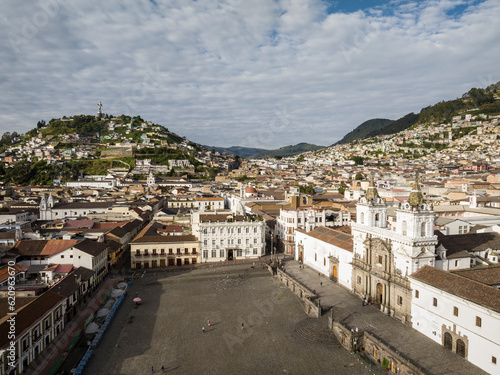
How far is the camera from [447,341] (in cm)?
2289

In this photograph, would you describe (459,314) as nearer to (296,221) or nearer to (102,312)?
(102,312)

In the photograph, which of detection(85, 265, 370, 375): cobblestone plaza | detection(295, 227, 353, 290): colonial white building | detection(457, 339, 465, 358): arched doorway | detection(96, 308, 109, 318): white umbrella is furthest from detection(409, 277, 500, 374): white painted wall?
detection(96, 308, 109, 318): white umbrella

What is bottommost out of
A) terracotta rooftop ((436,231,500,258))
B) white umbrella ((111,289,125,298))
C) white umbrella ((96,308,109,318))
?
white umbrella ((96,308,109,318))

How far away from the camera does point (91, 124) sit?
193m

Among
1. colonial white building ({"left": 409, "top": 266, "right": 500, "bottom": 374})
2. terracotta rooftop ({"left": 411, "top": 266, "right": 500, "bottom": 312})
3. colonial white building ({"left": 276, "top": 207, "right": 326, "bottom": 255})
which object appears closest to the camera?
colonial white building ({"left": 409, "top": 266, "right": 500, "bottom": 374})

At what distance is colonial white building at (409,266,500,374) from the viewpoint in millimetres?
19703

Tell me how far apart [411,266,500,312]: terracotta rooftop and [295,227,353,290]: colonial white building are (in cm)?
990

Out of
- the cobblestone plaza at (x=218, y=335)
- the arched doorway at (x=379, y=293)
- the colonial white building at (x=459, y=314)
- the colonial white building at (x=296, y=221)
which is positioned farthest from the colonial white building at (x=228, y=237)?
the colonial white building at (x=459, y=314)

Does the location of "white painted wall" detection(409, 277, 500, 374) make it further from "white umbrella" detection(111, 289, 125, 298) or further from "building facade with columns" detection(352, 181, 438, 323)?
"white umbrella" detection(111, 289, 125, 298)

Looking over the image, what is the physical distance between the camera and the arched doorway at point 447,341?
22.5 m

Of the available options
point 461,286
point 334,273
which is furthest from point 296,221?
point 461,286

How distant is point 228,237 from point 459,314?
29431mm

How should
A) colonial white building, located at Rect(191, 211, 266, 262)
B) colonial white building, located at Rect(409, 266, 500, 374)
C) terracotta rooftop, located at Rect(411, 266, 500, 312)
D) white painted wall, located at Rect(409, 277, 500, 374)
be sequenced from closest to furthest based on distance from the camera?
white painted wall, located at Rect(409, 277, 500, 374) → colonial white building, located at Rect(409, 266, 500, 374) → terracotta rooftop, located at Rect(411, 266, 500, 312) → colonial white building, located at Rect(191, 211, 266, 262)

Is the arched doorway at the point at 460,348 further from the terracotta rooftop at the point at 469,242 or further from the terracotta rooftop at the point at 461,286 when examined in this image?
the terracotta rooftop at the point at 469,242
